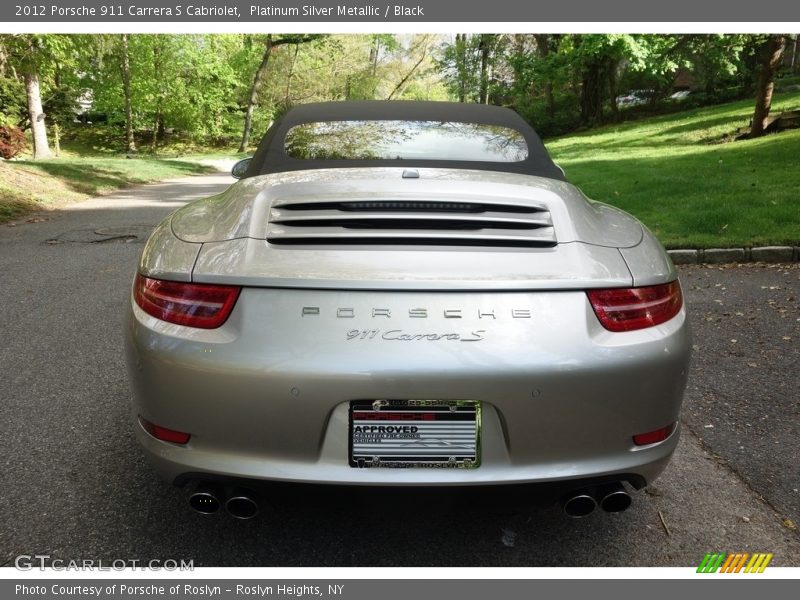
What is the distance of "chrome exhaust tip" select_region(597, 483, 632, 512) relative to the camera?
2098 mm

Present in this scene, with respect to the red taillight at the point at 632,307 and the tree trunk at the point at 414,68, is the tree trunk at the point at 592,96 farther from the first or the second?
the red taillight at the point at 632,307

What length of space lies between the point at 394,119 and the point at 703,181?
942cm

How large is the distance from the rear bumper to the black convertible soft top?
1087 mm

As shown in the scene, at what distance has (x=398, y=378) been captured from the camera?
74.9 inches

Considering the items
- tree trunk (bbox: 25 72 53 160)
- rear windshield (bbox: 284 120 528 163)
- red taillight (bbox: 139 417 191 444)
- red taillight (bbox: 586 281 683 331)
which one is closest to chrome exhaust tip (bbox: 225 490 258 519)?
red taillight (bbox: 139 417 191 444)

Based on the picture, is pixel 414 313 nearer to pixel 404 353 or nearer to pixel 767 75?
pixel 404 353

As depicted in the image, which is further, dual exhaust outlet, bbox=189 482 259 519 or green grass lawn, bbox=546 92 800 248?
green grass lawn, bbox=546 92 800 248

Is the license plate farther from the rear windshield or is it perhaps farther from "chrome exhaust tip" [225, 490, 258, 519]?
the rear windshield

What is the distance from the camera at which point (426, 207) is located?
7.43 ft

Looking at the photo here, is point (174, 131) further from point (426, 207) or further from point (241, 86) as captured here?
point (426, 207)

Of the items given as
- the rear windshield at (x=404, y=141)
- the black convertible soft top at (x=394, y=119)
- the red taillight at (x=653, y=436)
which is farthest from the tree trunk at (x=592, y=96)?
the red taillight at (x=653, y=436)

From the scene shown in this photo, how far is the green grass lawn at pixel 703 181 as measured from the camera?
26.2ft

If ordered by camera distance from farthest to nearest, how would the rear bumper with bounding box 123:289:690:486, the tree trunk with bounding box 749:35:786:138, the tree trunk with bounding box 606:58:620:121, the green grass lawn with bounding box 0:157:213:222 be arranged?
the tree trunk with bounding box 606:58:620:121 < the tree trunk with bounding box 749:35:786:138 < the green grass lawn with bounding box 0:157:213:222 < the rear bumper with bounding box 123:289:690:486

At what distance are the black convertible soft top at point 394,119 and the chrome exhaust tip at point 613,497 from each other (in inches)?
58.6
